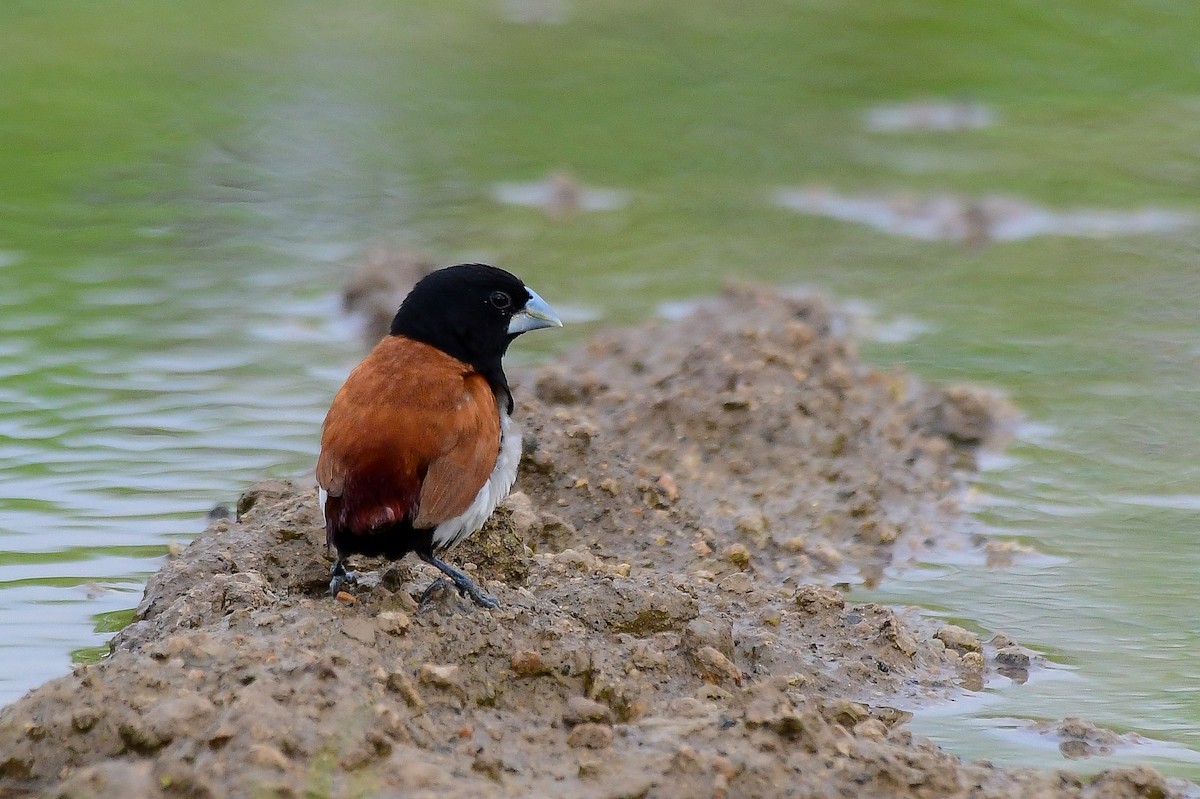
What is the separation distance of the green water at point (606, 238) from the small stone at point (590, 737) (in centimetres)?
104

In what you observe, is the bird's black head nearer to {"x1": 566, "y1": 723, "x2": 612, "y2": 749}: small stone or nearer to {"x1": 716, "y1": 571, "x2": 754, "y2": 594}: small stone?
{"x1": 716, "y1": 571, "x2": 754, "y2": 594}: small stone

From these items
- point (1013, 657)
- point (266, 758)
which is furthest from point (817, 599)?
point (266, 758)

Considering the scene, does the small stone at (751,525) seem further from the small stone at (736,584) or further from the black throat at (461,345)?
the black throat at (461,345)

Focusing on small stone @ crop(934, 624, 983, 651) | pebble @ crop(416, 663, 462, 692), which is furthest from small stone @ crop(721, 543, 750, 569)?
pebble @ crop(416, 663, 462, 692)

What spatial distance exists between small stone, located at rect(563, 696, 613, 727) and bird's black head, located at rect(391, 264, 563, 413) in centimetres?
133

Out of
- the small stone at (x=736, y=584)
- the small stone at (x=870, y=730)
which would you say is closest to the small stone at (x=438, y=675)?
the small stone at (x=870, y=730)

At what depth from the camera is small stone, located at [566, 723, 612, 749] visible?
4.09 m

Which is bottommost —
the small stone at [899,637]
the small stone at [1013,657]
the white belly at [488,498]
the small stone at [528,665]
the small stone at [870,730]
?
the small stone at [1013,657]

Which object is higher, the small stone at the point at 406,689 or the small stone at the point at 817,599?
the small stone at the point at 406,689

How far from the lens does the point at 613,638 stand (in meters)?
4.71

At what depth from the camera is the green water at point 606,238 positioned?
5891 millimetres

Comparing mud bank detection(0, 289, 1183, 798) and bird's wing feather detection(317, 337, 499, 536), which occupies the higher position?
bird's wing feather detection(317, 337, 499, 536)

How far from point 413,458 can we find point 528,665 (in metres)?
0.66

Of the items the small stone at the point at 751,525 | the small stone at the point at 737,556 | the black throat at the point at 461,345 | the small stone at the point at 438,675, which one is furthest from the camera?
the small stone at the point at 751,525
